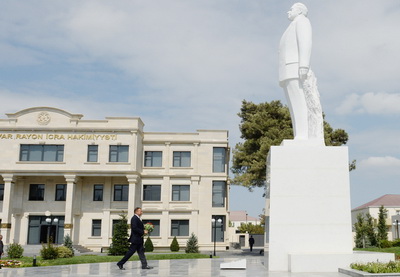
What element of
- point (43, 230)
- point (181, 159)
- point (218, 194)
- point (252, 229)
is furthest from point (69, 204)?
point (252, 229)

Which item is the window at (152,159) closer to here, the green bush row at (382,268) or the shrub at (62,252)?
the shrub at (62,252)

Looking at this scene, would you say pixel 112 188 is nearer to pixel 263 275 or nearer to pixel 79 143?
pixel 79 143

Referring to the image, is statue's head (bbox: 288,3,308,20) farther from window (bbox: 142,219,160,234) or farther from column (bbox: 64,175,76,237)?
window (bbox: 142,219,160,234)

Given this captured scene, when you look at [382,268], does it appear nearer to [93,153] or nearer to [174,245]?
[174,245]

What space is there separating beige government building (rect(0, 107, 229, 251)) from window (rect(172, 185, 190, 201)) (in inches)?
3.7

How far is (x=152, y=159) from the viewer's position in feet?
141

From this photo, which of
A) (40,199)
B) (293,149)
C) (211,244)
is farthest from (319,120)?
(40,199)

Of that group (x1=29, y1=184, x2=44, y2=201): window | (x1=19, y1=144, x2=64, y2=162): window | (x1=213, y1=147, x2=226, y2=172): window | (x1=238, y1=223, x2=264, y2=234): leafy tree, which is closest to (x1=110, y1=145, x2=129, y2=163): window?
(x1=19, y1=144, x2=64, y2=162): window

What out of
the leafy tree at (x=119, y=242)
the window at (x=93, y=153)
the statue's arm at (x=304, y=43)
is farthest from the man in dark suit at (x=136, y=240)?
the window at (x=93, y=153)

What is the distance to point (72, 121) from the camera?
134 ft

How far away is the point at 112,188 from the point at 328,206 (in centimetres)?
3275

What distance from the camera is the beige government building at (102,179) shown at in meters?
40.1

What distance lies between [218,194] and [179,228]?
474 centimetres

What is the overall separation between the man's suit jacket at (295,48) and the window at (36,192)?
113ft
